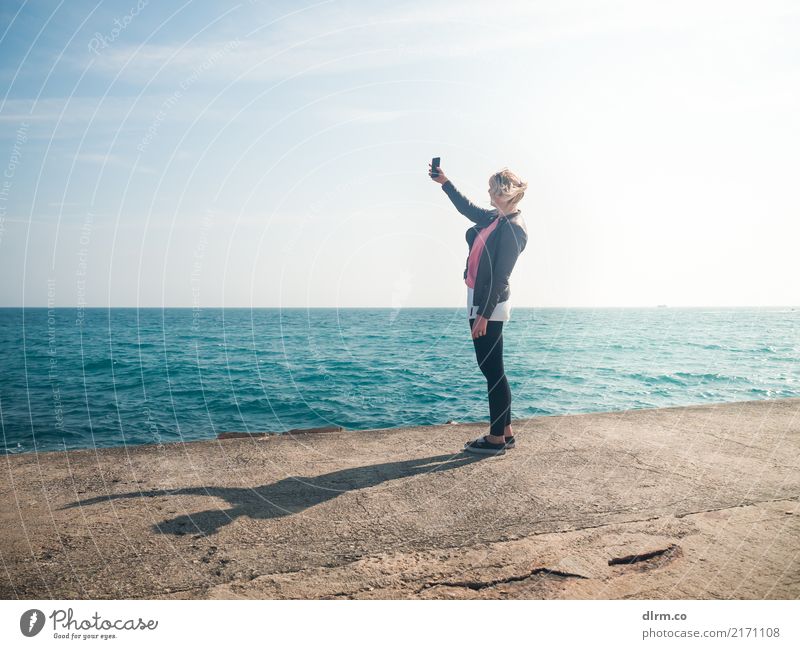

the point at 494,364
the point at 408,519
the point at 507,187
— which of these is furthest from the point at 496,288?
the point at 408,519

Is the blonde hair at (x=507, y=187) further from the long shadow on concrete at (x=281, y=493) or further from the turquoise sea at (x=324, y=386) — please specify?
the turquoise sea at (x=324, y=386)

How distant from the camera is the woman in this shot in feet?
13.5

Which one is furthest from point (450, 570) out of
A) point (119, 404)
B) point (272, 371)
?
point (272, 371)

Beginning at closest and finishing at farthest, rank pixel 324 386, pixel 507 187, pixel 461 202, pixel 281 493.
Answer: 1. pixel 281 493
2. pixel 507 187
3. pixel 461 202
4. pixel 324 386

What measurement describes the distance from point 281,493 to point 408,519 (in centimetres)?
92

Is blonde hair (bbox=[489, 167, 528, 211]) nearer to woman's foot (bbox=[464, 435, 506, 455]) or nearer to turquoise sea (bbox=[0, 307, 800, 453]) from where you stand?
woman's foot (bbox=[464, 435, 506, 455])

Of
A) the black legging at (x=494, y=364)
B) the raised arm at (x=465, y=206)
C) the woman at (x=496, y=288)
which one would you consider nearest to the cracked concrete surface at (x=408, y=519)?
the woman at (x=496, y=288)

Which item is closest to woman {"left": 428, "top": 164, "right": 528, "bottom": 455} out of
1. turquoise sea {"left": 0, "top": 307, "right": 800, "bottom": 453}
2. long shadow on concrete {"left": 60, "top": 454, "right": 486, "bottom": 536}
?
long shadow on concrete {"left": 60, "top": 454, "right": 486, "bottom": 536}

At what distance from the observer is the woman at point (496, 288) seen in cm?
411

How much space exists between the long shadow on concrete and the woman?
17.6 inches

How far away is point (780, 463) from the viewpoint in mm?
3676

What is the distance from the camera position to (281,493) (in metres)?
3.18

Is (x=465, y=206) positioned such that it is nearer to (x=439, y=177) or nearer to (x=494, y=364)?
(x=439, y=177)

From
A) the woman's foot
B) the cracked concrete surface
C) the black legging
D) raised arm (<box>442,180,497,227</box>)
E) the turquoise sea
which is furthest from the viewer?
the turquoise sea
